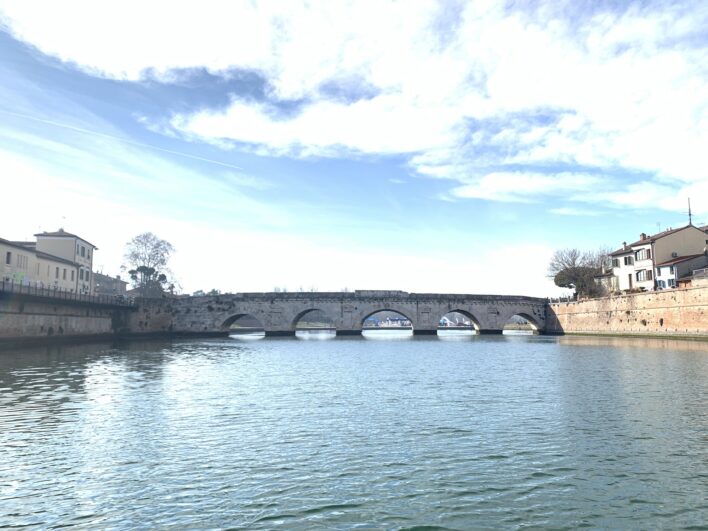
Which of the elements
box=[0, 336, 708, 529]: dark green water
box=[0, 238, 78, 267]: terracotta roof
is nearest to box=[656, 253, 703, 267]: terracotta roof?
box=[0, 336, 708, 529]: dark green water

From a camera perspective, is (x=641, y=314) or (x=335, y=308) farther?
(x=335, y=308)

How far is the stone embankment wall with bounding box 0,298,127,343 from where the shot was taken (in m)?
47.2

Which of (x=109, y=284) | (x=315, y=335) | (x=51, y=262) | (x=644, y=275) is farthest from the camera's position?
(x=109, y=284)

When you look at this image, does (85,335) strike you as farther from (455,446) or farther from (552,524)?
(552,524)

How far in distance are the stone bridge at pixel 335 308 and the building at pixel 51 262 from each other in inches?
439

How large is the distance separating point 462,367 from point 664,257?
50.1 metres

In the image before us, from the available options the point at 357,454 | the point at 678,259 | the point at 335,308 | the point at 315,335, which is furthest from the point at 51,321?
the point at 678,259

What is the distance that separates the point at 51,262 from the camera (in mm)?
65188

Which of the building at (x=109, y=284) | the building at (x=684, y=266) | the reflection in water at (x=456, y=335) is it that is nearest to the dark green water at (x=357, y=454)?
the building at (x=684, y=266)

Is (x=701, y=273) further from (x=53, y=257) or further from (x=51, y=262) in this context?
(x=53, y=257)

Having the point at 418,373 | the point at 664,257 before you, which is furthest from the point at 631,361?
the point at 664,257

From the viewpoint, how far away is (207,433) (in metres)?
14.7

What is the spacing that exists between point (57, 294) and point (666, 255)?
7342 centimetres

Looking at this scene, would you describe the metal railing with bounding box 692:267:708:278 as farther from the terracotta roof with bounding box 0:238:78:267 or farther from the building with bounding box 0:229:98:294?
the terracotta roof with bounding box 0:238:78:267
